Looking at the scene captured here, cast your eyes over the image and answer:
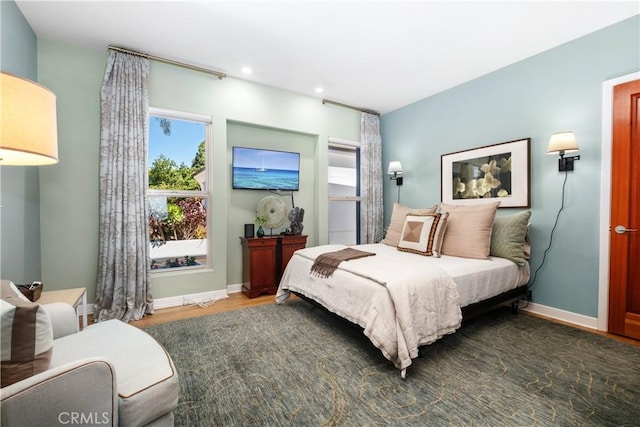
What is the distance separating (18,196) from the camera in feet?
7.23

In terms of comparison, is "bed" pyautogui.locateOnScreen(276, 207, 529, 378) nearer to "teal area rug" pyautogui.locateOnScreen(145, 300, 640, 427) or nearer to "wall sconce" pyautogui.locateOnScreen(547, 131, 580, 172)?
"teal area rug" pyautogui.locateOnScreen(145, 300, 640, 427)

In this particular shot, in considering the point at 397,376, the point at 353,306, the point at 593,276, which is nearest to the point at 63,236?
the point at 353,306

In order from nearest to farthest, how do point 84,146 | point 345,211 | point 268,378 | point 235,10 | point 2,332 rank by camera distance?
point 2,332 < point 268,378 < point 235,10 < point 84,146 < point 345,211

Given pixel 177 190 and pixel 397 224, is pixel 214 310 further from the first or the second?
pixel 397 224

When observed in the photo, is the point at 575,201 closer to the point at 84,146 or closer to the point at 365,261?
the point at 365,261

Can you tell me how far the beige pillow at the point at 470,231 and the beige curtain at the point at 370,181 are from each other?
167 cm

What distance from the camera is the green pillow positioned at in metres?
2.77

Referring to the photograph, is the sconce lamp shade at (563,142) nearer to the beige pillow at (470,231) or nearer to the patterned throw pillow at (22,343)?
the beige pillow at (470,231)

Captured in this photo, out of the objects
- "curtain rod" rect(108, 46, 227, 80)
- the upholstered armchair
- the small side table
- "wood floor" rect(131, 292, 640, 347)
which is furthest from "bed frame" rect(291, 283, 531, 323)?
"curtain rod" rect(108, 46, 227, 80)

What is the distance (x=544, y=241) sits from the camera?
2914 mm

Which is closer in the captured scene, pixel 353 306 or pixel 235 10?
pixel 353 306

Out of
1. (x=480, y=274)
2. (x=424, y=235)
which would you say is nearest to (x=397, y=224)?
(x=424, y=235)

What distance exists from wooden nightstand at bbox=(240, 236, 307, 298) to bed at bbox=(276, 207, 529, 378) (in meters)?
0.82

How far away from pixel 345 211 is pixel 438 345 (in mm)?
2837
